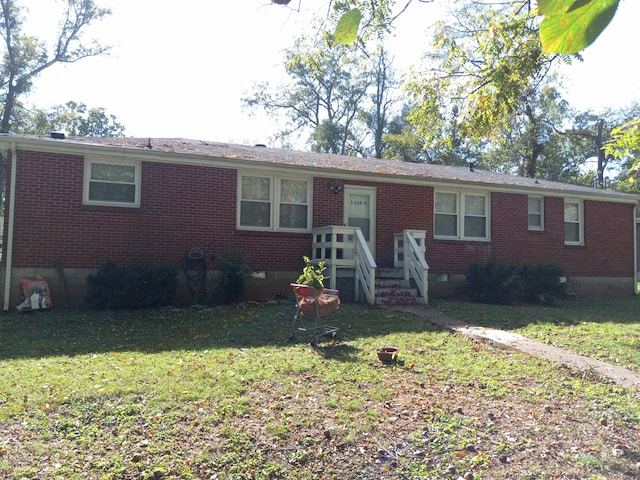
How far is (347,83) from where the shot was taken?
36.6m

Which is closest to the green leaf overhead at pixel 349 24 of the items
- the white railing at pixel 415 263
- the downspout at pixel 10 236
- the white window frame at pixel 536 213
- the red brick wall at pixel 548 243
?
the white railing at pixel 415 263

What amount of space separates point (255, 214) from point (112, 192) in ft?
10.6

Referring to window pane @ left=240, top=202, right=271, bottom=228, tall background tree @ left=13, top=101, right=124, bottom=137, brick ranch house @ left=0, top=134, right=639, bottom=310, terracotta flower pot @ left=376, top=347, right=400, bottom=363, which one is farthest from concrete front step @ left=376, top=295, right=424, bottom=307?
tall background tree @ left=13, top=101, right=124, bottom=137

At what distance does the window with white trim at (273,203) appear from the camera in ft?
39.2

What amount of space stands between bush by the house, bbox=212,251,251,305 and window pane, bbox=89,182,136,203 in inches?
96.7

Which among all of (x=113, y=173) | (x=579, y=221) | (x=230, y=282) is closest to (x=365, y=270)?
(x=230, y=282)

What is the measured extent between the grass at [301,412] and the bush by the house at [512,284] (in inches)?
205

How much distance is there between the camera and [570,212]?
15805mm

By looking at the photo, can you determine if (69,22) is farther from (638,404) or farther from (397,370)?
(638,404)

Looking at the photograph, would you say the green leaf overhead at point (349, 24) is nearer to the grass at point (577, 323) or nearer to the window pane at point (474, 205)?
the grass at point (577, 323)

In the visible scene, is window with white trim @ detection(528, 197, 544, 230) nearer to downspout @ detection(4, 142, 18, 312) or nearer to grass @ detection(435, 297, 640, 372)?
grass @ detection(435, 297, 640, 372)

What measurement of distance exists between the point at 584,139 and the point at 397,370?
126 feet

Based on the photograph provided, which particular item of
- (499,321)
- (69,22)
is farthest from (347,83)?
(499,321)

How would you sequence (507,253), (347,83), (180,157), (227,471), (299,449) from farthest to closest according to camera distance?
(347,83)
(507,253)
(180,157)
(299,449)
(227,471)
